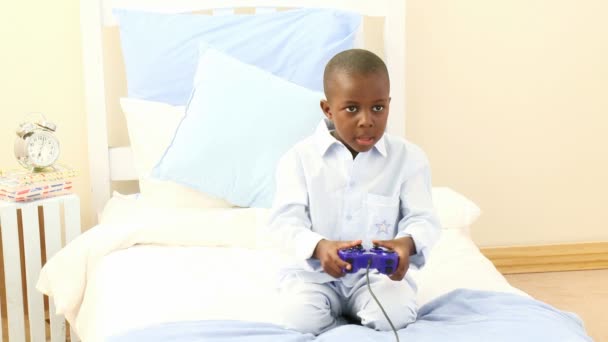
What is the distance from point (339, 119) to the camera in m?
1.59

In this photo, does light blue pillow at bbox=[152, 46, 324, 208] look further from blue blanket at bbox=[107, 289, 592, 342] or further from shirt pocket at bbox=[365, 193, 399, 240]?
blue blanket at bbox=[107, 289, 592, 342]

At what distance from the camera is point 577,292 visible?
2.89m

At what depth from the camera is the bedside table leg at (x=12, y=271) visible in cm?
222

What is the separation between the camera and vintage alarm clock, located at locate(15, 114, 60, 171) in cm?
232

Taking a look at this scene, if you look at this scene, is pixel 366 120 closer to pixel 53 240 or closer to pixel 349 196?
pixel 349 196

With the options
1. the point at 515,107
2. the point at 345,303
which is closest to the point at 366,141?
the point at 345,303

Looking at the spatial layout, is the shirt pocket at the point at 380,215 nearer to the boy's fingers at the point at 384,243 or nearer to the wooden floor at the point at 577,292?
the boy's fingers at the point at 384,243

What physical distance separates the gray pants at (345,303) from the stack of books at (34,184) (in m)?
0.95

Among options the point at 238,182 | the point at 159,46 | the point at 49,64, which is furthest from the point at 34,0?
the point at 238,182

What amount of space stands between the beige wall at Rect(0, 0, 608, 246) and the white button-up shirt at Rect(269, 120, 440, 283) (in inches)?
52.3

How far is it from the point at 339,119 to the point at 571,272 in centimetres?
186

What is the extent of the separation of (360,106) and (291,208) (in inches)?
9.6

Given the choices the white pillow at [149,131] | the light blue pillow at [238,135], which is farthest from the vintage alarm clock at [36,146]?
the light blue pillow at [238,135]

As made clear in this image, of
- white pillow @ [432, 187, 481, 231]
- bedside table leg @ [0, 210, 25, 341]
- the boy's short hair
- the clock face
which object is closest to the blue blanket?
the boy's short hair
